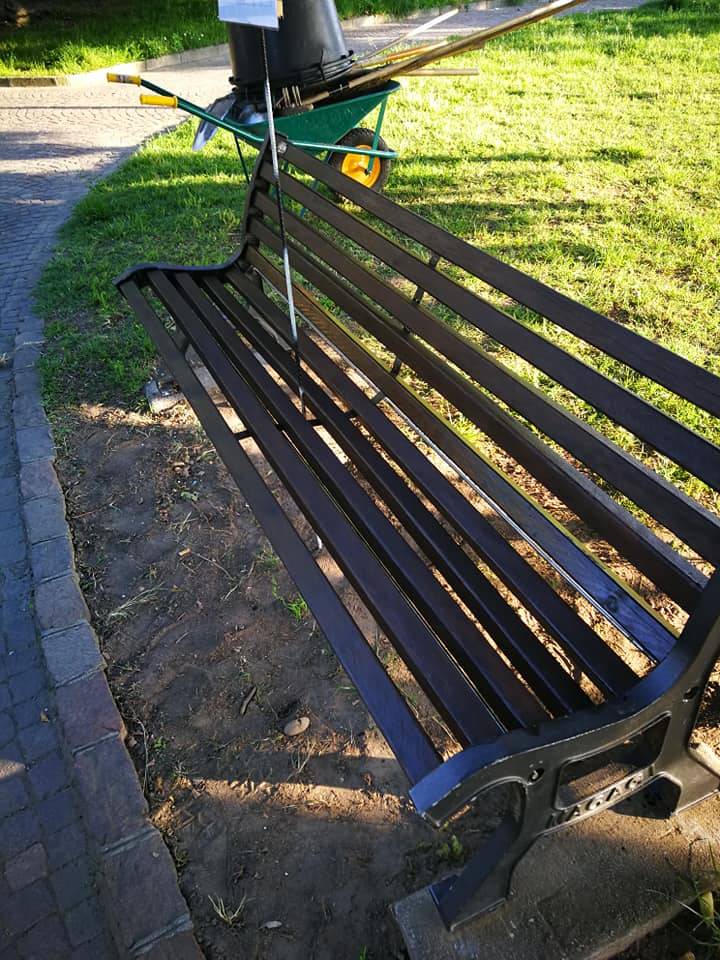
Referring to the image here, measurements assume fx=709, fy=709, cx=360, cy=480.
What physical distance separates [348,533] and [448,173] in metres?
5.28

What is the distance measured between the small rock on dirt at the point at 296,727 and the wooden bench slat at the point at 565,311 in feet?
4.60

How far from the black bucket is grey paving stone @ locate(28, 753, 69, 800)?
14.2 ft

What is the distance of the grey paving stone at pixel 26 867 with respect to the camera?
194cm

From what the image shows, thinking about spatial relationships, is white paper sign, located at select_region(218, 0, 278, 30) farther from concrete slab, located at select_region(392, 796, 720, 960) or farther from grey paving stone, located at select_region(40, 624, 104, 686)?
concrete slab, located at select_region(392, 796, 720, 960)

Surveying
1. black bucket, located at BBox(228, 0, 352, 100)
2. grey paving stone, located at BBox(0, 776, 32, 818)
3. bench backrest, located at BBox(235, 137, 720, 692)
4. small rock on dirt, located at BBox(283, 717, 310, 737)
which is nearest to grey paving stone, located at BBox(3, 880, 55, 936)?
grey paving stone, located at BBox(0, 776, 32, 818)

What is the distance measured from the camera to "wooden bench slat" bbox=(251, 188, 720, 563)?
1.45m

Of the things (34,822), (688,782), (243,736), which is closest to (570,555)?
(688,782)

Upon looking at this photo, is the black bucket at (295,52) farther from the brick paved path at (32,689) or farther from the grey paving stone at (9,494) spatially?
the grey paving stone at (9,494)

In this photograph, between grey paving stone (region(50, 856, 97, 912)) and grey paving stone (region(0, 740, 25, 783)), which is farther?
grey paving stone (region(0, 740, 25, 783))

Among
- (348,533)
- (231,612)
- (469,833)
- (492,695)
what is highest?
(348,533)

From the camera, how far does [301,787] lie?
2062mm

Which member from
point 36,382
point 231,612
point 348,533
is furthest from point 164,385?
point 348,533

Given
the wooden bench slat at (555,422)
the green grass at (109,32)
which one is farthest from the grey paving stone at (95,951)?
the green grass at (109,32)

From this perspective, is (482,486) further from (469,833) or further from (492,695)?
(469,833)
